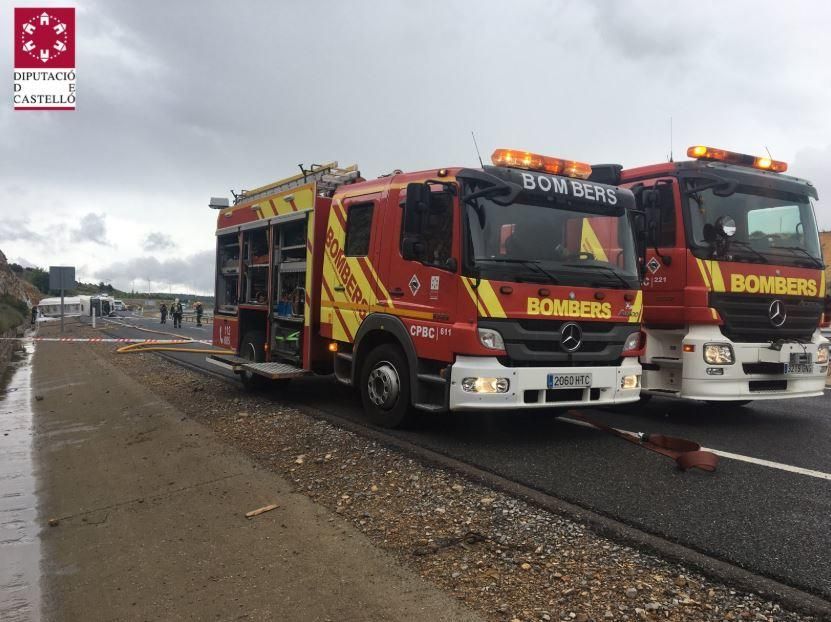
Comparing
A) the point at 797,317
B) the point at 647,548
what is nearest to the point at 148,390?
the point at 647,548

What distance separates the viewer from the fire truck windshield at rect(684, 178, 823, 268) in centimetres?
610

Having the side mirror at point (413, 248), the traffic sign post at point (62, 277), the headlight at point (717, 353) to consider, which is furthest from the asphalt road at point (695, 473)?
the traffic sign post at point (62, 277)

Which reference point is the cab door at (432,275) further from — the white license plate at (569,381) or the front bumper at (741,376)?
the front bumper at (741,376)

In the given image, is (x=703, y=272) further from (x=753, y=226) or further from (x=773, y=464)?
(x=773, y=464)

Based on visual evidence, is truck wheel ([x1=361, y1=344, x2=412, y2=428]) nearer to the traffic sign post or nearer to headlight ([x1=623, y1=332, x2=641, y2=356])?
headlight ([x1=623, y1=332, x2=641, y2=356])

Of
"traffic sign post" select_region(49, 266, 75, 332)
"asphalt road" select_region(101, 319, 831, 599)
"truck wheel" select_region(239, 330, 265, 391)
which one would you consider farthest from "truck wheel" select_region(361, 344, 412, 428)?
"traffic sign post" select_region(49, 266, 75, 332)

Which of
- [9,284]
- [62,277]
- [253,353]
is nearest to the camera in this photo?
[253,353]

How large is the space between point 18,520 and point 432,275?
421cm

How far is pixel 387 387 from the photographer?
591cm

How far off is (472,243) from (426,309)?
2.61ft

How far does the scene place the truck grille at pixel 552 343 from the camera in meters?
5.06

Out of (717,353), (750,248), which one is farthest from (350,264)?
(750,248)

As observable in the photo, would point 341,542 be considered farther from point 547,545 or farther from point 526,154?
point 526,154

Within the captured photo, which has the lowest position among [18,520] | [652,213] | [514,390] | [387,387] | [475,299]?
[18,520]
